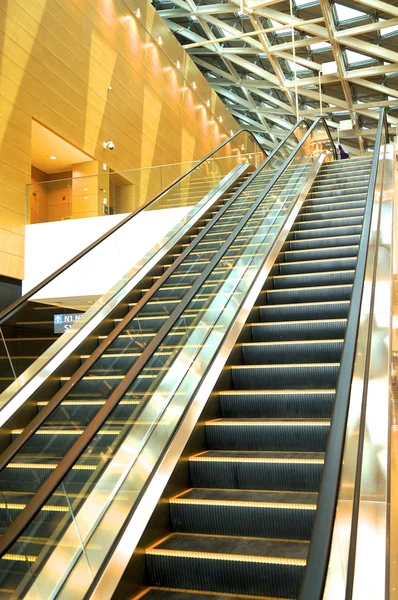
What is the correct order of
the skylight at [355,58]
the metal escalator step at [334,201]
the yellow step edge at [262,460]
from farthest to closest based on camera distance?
the skylight at [355,58]
the metal escalator step at [334,201]
the yellow step edge at [262,460]

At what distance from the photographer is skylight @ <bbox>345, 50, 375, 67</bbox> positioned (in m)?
22.3

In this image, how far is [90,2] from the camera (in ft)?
46.6

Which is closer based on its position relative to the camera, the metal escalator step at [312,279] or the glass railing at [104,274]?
the glass railing at [104,274]

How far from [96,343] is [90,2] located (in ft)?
36.2

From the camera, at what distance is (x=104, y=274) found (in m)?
9.69

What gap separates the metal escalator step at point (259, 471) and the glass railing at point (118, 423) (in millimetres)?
307

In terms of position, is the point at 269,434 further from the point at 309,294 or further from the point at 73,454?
the point at 309,294

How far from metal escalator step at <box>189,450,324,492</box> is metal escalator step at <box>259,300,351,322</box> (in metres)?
1.98

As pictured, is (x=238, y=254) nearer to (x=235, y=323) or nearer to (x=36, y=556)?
(x=235, y=323)

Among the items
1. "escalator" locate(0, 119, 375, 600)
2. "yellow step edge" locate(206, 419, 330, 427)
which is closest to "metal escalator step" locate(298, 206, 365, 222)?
"escalator" locate(0, 119, 375, 600)

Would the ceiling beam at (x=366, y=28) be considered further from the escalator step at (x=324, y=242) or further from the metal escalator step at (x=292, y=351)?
the metal escalator step at (x=292, y=351)

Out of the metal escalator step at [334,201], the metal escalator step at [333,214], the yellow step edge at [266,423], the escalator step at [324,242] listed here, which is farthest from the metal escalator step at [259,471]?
the metal escalator step at [334,201]

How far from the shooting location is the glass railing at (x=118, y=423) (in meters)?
2.78

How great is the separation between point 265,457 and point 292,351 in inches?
54.0
